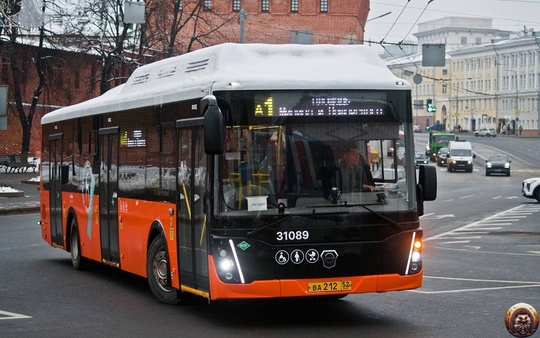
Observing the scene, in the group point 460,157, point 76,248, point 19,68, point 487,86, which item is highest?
point 487,86

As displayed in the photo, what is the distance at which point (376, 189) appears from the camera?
37.8 ft

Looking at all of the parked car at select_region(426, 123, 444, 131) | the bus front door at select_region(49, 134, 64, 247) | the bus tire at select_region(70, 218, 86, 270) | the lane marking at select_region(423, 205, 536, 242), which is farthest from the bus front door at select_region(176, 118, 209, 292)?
the parked car at select_region(426, 123, 444, 131)

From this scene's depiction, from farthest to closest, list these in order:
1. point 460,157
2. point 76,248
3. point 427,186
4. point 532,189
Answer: point 460,157, point 532,189, point 76,248, point 427,186

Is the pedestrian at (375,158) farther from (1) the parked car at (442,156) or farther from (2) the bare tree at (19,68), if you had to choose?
(1) the parked car at (442,156)

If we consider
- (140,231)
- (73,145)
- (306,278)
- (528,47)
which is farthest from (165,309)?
(528,47)

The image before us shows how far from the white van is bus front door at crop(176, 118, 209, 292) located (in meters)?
74.5

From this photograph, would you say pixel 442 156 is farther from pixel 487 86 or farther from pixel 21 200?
pixel 487 86

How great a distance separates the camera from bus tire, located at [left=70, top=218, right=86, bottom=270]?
1747 centimetres

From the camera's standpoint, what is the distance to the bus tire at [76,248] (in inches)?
688

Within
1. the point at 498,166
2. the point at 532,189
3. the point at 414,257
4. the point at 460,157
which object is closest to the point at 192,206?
the point at 414,257

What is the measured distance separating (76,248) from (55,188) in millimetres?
1750

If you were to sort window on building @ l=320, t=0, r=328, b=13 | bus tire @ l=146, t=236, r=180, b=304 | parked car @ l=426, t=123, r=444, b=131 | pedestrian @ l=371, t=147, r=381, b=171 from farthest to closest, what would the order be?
parked car @ l=426, t=123, r=444, b=131, window on building @ l=320, t=0, r=328, b=13, bus tire @ l=146, t=236, r=180, b=304, pedestrian @ l=371, t=147, r=381, b=171

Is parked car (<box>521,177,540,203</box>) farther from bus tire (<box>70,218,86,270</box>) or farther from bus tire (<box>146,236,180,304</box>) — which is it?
bus tire (<box>146,236,180,304</box>)

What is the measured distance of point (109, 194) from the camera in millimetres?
15500
